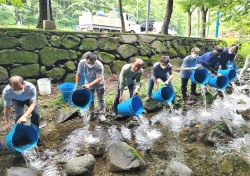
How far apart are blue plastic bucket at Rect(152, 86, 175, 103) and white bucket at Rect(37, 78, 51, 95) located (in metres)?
3.28

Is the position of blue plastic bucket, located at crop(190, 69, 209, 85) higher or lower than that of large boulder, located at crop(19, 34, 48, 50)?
lower

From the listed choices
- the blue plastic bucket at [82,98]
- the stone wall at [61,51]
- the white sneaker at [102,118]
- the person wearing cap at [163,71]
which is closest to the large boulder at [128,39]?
the stone wall at [61,51]

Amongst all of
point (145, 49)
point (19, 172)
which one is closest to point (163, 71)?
point (145, 49)

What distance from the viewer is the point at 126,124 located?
6.05 meters

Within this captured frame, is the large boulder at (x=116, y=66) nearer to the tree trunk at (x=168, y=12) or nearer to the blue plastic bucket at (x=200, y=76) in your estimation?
the blue plastic bucket at (x=200, y=76)

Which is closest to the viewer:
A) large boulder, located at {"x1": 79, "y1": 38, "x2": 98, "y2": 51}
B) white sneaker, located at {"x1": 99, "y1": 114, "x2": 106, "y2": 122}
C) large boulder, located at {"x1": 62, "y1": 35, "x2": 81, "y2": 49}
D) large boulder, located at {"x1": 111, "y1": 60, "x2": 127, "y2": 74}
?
white sneaker, located at {"x1": 99, "y1": 114, "x2": 106, "y2": 122}

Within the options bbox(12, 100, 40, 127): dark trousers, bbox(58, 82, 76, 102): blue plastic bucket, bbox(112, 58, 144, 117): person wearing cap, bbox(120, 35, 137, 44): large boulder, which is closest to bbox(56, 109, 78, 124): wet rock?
bbox(58, 82, 76, 102): blue plastic bucket

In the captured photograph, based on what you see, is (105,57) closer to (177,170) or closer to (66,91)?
(66,91)

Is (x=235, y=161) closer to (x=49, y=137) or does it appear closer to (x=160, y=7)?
(x=49, y=137)

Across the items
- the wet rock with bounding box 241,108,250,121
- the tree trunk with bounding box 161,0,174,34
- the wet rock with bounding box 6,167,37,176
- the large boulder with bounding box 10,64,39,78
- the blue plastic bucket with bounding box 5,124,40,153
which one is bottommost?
the wet rock with bounding box 6,167,37,176

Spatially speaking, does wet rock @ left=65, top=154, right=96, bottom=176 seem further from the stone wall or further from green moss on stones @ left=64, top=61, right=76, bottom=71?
green moss on stones @ left=64, top=61, right=76, bottom=71

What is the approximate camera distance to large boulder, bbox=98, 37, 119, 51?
929 cm

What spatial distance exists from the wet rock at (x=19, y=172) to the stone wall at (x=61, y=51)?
13.3 ft

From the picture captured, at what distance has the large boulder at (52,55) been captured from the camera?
799 cm
